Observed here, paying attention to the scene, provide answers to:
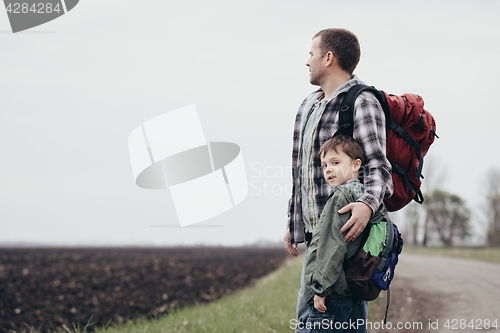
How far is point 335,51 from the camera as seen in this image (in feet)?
8.37

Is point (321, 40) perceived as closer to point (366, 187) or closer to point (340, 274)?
point (366, 187)

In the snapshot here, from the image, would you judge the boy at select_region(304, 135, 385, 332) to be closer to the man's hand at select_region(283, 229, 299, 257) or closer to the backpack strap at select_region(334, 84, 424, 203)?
the backpack strap at select_region(334, 84, 424, 203)

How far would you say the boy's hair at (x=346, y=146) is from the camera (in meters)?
2.30

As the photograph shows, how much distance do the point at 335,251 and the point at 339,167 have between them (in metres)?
0.51

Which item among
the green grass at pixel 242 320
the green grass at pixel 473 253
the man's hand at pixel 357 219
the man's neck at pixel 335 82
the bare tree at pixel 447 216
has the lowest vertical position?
the bare tree at pixel 447 216

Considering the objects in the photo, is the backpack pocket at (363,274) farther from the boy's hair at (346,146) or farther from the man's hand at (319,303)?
the boy's hair at (346,146)

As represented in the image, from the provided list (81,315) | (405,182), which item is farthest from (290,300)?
(405,182)

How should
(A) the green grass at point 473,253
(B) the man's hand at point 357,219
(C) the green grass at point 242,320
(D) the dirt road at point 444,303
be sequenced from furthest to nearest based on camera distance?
(A) the green grass at point 473,253, (D) the dirt road at point 444,303, (C) the green grass at point 242,320, (B) the man's hand at point 357,219

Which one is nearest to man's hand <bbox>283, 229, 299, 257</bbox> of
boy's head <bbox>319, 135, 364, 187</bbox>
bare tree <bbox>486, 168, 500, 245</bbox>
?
boy's head <bbox>319, 135, 364, 187</bbox>

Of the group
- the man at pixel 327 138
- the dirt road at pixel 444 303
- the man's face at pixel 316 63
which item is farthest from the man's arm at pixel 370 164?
the dirt road at pixel 444 303

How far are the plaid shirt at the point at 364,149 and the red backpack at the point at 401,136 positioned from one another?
7 centimetres

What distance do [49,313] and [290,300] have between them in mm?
5067

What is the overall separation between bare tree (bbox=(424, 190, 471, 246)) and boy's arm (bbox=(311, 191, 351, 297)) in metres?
46.8

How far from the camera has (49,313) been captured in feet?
26.3
